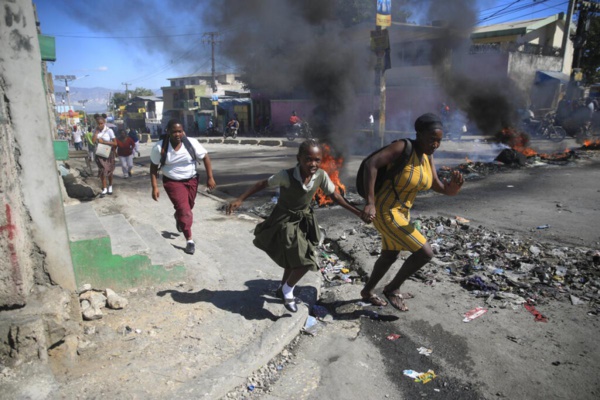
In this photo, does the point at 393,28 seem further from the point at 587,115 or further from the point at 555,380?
the point at 555,380

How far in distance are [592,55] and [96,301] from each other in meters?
28.9

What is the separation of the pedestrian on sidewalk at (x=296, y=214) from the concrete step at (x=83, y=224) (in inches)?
47.6

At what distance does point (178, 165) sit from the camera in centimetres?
421

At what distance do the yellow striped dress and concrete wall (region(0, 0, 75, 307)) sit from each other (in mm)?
2290

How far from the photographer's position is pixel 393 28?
17.9 metres

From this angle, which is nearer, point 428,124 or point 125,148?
point 428,124

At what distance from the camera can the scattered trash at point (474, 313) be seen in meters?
3.27

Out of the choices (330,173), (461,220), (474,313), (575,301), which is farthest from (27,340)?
(330,173)

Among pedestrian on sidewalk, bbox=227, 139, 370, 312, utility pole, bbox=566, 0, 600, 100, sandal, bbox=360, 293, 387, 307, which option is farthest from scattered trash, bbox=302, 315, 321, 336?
utility pole, bbox=566, 0, 600, 100

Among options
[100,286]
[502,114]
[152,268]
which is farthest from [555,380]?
[502,114]

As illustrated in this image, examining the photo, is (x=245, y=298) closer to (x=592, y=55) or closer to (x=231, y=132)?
(x=231, y=132)

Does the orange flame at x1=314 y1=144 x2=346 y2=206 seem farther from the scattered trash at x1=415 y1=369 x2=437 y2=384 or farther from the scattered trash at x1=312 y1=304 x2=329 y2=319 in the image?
the scattered trash at x1=415 y1=369 x2=437 y2=384

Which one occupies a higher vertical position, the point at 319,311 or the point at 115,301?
the point at 115,301

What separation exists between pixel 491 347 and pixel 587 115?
18.0 m
